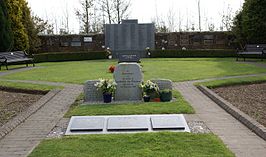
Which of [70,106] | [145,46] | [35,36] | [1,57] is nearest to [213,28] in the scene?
[145,46]

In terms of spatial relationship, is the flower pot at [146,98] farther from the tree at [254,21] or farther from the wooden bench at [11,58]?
the tree at [254,21]

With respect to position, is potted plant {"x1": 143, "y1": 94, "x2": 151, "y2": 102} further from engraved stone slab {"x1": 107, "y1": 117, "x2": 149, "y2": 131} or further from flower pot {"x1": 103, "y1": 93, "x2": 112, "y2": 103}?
engraved stone slab {"x1": 107, "y1": 117, "x2": 149, "y2": 131}

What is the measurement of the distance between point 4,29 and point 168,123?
18.2 meters

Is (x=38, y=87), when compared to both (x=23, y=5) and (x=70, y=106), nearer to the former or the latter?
(x=70, y=106)

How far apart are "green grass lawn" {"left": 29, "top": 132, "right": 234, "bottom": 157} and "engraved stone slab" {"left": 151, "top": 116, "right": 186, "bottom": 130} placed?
33 centimetres

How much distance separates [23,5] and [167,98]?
2030 centimetres

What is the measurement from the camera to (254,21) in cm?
2256

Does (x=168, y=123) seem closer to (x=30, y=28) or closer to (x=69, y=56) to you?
(x=69, y=56)

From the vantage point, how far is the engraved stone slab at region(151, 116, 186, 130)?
20.1 feet

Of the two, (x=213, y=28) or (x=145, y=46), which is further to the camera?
(x=213, y=28)

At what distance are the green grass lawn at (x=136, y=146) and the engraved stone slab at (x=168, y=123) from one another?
12.9 inches

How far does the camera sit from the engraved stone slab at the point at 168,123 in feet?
20.1

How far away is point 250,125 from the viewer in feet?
21.0

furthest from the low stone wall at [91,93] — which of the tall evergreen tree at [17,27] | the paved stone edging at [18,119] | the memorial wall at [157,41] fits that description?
the memorial wall at [157,41]
